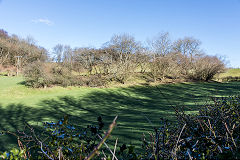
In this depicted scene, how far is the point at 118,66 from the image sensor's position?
2072cm

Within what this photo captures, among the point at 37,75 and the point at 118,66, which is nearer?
the point at 37,75

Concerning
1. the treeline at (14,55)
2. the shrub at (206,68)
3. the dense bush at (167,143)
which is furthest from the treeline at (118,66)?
the dense bush at (167,143)

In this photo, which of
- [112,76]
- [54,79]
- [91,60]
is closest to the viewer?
[54,79]

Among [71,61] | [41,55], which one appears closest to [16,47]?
[41,55]

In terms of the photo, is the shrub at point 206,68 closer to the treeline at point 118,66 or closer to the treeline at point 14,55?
the treeline at point 118,66

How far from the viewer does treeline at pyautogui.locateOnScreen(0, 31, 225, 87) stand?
1794cm

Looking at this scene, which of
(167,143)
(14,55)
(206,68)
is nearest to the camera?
(167,143)

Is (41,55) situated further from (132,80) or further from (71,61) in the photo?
(132,80)

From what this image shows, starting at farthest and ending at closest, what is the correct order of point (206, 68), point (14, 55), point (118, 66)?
point (14, 55)
point (206, 68)
point (118, 66)

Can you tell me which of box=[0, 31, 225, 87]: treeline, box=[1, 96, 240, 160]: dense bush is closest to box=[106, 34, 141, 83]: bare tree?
box=[0, 31, 225, 87]: treeline

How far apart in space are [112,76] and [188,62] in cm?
1292

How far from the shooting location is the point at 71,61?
70.1ft

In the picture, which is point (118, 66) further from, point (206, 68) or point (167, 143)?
point (167, 143)

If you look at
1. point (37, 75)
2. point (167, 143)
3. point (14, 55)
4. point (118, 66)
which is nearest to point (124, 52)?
point (118, 66)
